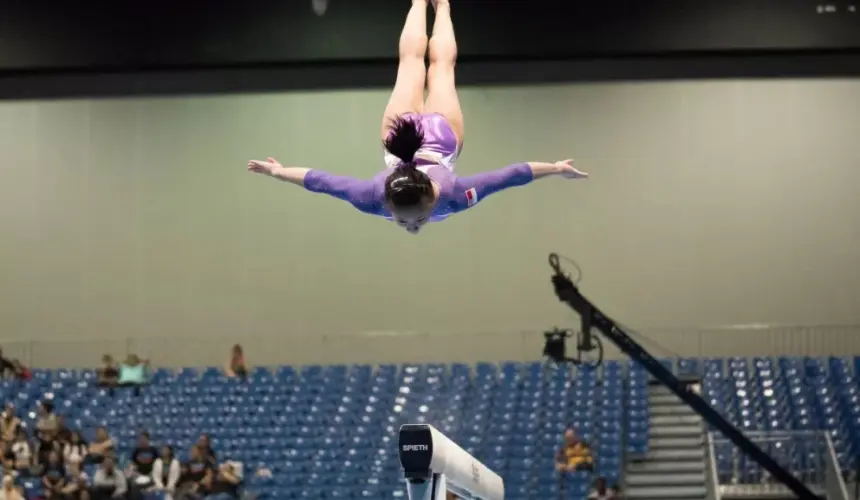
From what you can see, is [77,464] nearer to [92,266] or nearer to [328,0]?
[92,266]

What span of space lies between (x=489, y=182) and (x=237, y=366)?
1044 centimetres

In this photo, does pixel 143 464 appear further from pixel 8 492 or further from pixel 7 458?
pixel 7 458

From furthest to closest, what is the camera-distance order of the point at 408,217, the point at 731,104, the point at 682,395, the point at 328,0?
the point at 731,104 < the point at 682,395 < the point at 328,0 < the point at 408,217

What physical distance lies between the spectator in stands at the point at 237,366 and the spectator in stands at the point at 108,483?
2.86m

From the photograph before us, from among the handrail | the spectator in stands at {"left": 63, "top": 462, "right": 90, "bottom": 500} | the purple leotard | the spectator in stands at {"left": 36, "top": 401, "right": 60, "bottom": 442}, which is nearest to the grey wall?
the spectator in stands at {"left": 36, "top": 401, "right": 60, "bottom": 442}

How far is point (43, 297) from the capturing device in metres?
15.9

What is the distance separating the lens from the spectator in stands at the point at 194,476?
11.9 meters

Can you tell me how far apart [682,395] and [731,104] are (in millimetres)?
4631

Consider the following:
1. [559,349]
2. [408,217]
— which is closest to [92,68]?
[408,217]

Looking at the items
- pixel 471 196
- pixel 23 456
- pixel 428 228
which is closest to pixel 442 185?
pixel 471 196

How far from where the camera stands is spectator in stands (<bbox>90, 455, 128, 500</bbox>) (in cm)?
1188

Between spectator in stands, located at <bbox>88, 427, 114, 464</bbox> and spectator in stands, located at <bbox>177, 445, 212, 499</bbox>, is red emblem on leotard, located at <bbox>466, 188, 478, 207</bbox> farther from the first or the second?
spectator in stands, located at <bbox>88, 427, 114, 464</bbox>

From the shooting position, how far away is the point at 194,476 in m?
12.0

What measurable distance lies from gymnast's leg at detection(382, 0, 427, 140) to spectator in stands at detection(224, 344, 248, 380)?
1004 cm
